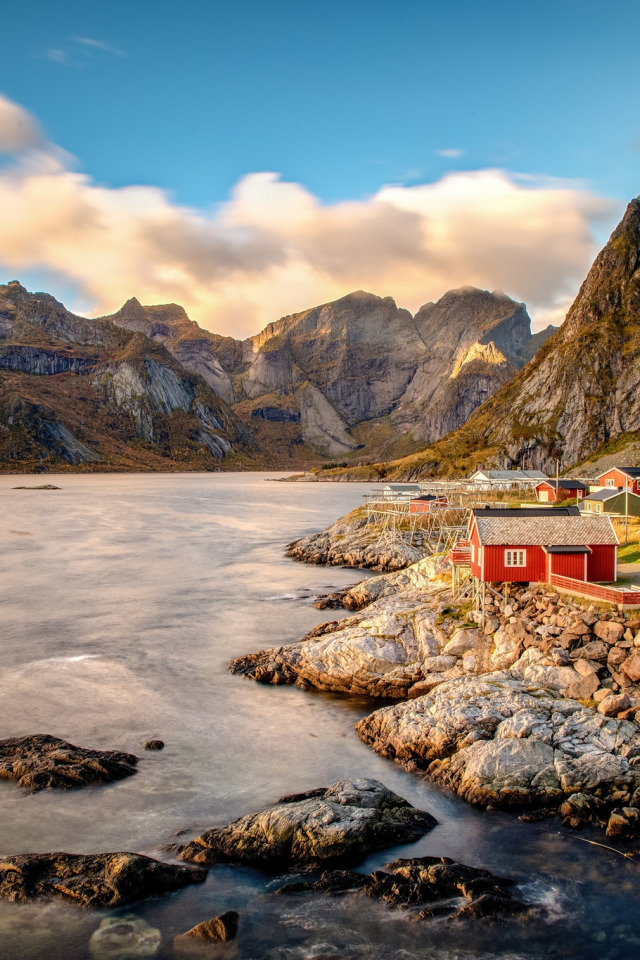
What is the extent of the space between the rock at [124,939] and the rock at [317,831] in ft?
9.87

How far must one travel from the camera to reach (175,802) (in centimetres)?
2489

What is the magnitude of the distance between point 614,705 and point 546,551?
37.5 ft

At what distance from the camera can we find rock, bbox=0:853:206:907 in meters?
19.2

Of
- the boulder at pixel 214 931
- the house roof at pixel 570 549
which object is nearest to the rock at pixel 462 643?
the house roof at pixel 570 549

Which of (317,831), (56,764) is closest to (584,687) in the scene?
(317,831)

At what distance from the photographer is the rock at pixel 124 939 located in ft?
56.6

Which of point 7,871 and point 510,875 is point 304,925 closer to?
point 510,875

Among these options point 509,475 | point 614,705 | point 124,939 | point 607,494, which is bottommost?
point 124,939

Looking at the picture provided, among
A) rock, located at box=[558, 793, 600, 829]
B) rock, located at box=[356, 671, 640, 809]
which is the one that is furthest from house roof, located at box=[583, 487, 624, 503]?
rock, located at box=[558, 793, 600, 829]

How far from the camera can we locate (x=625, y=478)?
279ft

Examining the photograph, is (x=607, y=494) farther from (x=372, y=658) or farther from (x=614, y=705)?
(x=614, y=705)

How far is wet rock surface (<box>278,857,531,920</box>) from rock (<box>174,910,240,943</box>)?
1.99 meters

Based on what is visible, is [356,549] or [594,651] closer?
[594,651]

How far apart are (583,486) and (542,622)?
65.4 metres
